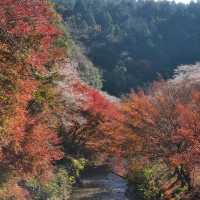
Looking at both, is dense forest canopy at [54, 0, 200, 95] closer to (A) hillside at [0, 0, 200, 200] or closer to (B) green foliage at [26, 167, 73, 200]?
(A) hillside at [0, 0, 200, 200]

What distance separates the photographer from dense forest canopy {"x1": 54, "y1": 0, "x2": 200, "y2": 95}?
85.1 metres

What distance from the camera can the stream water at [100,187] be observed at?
110 ft

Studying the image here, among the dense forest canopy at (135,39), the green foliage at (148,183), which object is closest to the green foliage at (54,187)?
the green foliage at (148,183)

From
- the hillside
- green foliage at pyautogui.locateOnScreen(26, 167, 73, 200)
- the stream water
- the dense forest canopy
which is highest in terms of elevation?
the dense forest canopy

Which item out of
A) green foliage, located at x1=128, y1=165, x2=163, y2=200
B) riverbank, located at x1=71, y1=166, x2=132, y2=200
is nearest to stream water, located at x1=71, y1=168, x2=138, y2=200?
riverbank, located at x1=71, y1=166, x2=132, y2=200

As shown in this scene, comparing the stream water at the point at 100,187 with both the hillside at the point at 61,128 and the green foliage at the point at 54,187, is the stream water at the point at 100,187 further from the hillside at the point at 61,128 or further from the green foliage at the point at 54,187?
the green foliage at the point at 54,187

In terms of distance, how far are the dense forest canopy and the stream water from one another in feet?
130

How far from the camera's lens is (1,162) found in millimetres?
23484

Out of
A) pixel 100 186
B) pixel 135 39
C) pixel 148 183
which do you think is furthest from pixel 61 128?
pixel 135 39

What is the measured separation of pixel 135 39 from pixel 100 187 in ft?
180

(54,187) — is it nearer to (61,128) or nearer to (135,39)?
(61,128)

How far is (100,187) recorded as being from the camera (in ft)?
124

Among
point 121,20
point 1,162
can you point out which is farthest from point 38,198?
point 121,20

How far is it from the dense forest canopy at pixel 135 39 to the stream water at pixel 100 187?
3969 centimetres
